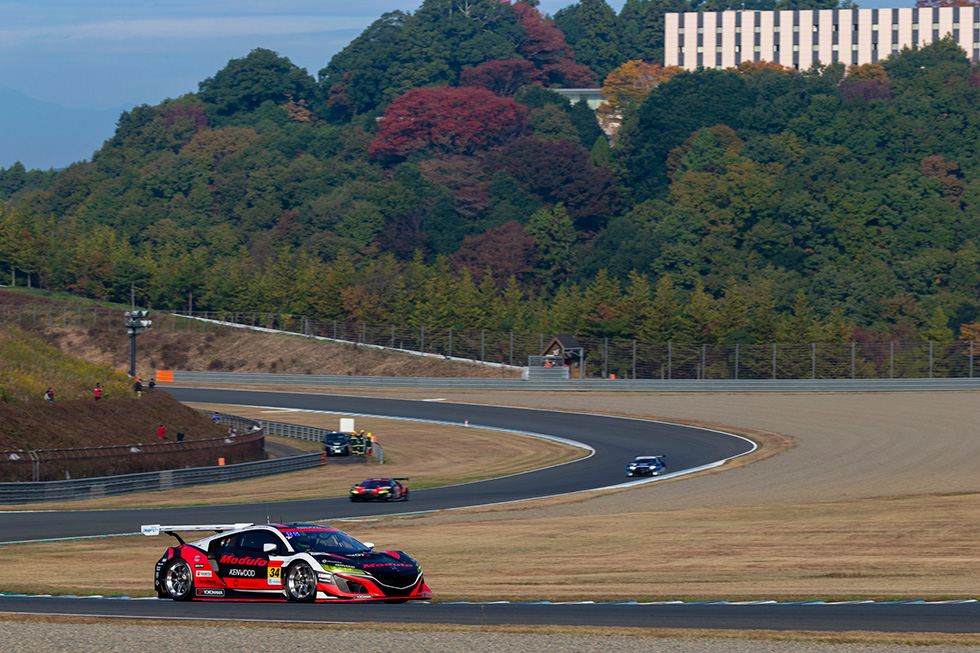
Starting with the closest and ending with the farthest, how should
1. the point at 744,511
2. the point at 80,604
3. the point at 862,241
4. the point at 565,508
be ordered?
the point at 80,604
the point at 744,511
the point at 565,508
the point at 862,241

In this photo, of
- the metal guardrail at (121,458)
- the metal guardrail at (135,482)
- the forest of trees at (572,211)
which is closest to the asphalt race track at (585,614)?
the metal guardrail at (135,482)

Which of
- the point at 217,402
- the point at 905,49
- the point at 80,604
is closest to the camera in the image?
the point at 80,604

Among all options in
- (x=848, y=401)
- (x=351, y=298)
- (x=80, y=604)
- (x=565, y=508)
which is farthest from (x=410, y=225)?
(x=80, y=604)

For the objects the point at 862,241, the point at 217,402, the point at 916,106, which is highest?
the point at 916,106

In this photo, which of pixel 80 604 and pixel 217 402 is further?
pixel 217 402

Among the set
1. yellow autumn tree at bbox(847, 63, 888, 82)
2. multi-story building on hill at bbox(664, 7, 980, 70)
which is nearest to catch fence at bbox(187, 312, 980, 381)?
yellow autumn tree at bbox(847, 63, 888, 82)

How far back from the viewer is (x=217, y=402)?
78.7 metres

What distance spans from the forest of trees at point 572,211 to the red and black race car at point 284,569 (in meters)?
76.9

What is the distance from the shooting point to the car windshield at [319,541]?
16.6 metres

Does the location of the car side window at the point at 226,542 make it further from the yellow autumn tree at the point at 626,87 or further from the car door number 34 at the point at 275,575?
the yellow autumn tree at the point at 626,87

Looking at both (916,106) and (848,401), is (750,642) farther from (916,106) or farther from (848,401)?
(916,106)

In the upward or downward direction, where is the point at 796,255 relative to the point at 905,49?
downward

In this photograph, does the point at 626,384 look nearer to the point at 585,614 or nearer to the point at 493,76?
the point at 585,614

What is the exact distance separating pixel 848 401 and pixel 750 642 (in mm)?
59100
